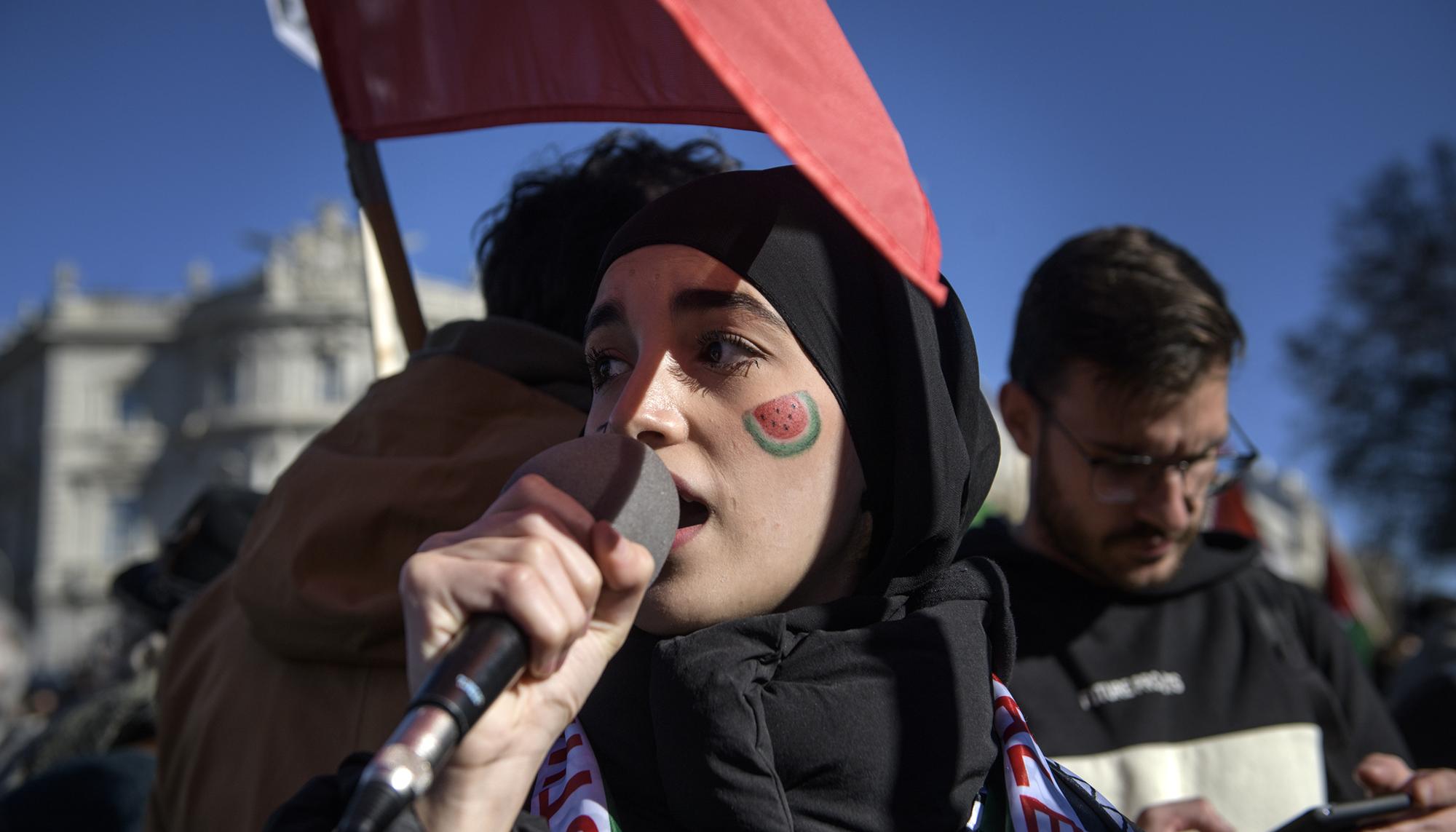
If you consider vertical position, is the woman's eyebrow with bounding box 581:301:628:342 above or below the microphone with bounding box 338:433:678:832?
above

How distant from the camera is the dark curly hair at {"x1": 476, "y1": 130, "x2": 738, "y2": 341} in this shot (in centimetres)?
223

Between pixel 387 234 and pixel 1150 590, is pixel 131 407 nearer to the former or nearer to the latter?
pixel 387 234

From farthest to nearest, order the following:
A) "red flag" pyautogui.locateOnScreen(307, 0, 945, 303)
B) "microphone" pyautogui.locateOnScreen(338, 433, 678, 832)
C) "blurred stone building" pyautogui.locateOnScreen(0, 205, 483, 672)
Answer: "blurred stone building" pyautogui.locateOnScreen(0, 205, 483, 672)
"red flag" pyautogui.locateOnScreen(307, 0, 945, 303)
"microphone" pyautogui.locateOnScreen(338, 433, 678, 832)

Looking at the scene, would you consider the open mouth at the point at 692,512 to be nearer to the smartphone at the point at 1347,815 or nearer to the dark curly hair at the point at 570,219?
the dark curly hair at the point at 570,219

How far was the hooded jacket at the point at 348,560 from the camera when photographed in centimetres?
184

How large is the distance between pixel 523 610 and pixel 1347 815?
1517 mm

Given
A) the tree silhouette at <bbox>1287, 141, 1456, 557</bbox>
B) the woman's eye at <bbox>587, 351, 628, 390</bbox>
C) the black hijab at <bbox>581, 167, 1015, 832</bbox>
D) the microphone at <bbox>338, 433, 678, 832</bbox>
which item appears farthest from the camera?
the tree silhouette at <bbox>1287, 141, 1456, 557</bbox>

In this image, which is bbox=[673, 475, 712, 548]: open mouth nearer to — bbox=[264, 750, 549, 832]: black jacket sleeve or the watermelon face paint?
the watermelon face paint

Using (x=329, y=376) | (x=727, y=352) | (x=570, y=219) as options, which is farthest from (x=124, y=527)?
(x=727, y=352)

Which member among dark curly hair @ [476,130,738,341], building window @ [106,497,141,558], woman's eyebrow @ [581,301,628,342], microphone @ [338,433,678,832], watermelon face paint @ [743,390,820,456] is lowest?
building window @ [106,497,141,558]

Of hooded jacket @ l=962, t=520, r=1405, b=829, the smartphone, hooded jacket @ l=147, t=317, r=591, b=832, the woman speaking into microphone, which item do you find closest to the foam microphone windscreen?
the woman speaking into microphone

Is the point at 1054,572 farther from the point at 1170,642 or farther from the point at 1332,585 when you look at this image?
the point at 1332,585

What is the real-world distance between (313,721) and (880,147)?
1235mm

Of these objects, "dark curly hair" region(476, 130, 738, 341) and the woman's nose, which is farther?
"dark curly hair" region(476, 130, 738, 341)
